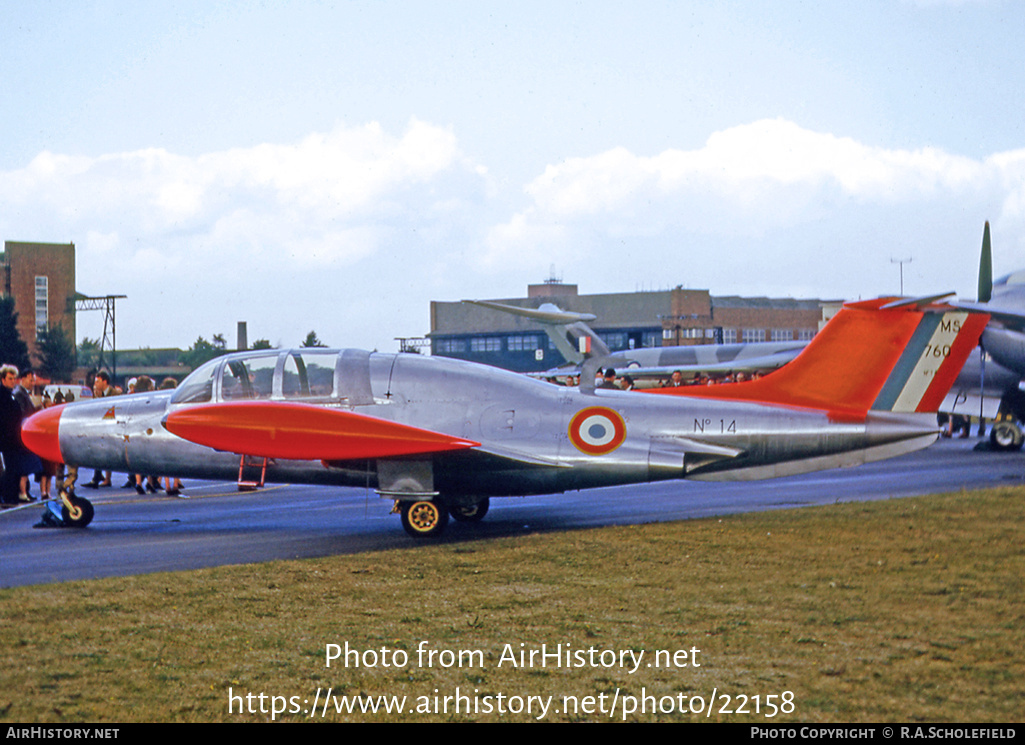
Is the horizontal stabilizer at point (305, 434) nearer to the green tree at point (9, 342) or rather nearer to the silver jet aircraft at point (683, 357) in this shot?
the silver jet aircraft at point (683, 357)

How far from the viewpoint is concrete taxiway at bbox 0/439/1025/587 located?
11102 mm

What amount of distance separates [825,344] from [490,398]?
14.3ft

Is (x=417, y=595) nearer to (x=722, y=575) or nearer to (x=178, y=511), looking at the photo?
(x=722, y=575)

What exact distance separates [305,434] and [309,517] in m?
3.42

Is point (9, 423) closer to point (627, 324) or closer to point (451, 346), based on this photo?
point (627, 324)

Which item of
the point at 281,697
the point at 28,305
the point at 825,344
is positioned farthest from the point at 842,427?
the point at 28,305

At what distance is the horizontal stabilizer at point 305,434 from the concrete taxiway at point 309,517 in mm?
1155

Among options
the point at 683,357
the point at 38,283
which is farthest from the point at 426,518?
the point at 38,283

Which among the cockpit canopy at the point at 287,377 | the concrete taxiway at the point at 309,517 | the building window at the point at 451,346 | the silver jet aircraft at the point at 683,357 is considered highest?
the building window at the point at 451,346

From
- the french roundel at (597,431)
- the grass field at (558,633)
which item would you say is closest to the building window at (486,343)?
the french roundel at (597,431)

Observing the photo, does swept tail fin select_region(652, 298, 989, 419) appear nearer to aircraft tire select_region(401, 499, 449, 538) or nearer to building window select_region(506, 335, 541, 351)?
aircraft tire select_region(401, 499, 449, 538)

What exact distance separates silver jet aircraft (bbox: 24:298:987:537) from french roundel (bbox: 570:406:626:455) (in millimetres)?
14

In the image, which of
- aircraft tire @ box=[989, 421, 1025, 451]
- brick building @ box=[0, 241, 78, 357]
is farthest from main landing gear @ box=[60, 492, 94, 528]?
brick building @ box=[0, 241, 78, 357]

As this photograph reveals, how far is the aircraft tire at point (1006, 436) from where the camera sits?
2530cm
